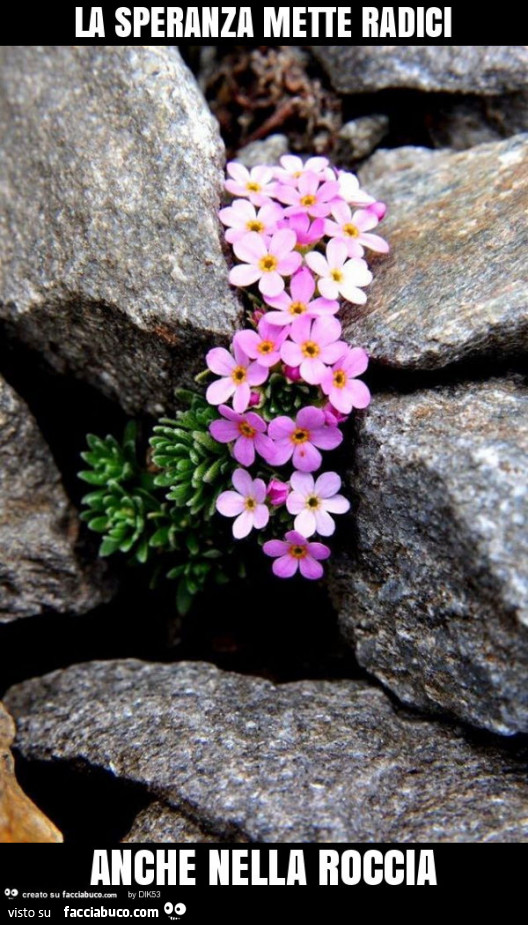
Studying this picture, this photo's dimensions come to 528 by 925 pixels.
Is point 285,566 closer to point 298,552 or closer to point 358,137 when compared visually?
point 298,552

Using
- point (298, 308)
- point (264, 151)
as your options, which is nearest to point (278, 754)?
point (298, 308)

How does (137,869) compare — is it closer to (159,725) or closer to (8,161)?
(159,725)

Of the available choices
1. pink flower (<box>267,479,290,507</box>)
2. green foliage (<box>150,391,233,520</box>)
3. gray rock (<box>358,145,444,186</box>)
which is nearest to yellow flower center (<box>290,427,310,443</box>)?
pink flower (<box>267,479,290,507</box>)

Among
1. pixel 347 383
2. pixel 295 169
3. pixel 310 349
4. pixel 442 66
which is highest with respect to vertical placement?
pixel 442 66

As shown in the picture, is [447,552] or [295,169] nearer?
[447,552]

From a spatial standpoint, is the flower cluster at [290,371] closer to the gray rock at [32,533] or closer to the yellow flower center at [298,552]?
the yellow flower center at [298,552]

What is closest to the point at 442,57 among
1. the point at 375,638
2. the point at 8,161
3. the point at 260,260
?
the point at 260,260

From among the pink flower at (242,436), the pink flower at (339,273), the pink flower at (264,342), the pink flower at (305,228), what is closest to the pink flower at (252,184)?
the pink flower at (305,228)
